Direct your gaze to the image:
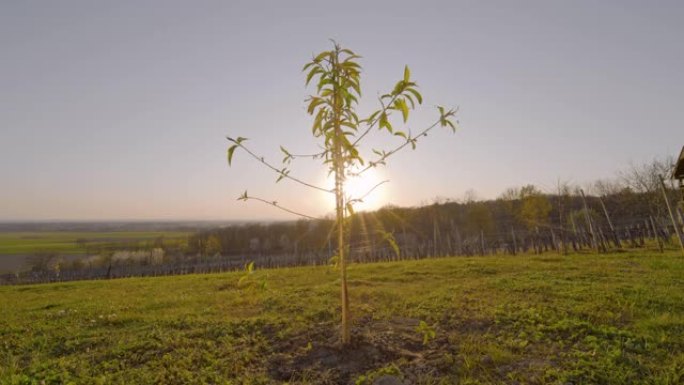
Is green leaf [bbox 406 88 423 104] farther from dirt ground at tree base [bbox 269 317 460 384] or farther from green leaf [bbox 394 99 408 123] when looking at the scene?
dirt ground at tree base [bbox 269 317 460 384]

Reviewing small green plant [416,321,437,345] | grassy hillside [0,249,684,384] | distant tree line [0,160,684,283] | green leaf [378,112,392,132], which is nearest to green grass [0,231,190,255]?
distant tree line [0,160,684,283]

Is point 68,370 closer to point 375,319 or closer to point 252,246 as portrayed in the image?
point 375,319

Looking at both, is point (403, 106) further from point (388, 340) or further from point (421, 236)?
point (421, 236)

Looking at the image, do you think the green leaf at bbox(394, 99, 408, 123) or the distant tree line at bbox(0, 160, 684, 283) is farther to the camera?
the distant tree line at bbox(0, 160, 684, 283)

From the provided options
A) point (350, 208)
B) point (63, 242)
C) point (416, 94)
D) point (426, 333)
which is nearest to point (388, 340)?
point (426, 333)

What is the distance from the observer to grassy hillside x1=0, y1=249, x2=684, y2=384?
14.1ft

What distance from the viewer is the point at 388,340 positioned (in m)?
5.22

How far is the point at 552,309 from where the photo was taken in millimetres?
6617

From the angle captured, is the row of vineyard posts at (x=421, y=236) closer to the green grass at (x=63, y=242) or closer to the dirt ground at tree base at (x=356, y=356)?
the green grass at (x=63, y=242)

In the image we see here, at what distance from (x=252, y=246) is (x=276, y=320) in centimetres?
6117

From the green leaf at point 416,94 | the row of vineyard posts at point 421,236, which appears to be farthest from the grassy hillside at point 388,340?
the row of vineyard posts at point 421,236

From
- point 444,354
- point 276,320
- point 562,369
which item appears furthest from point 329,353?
point 562,369

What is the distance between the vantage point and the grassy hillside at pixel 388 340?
169 inches

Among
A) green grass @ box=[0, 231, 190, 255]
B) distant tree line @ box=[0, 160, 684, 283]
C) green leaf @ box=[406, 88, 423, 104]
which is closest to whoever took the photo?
green leaf @ box=[406, 88, 423, 104]
